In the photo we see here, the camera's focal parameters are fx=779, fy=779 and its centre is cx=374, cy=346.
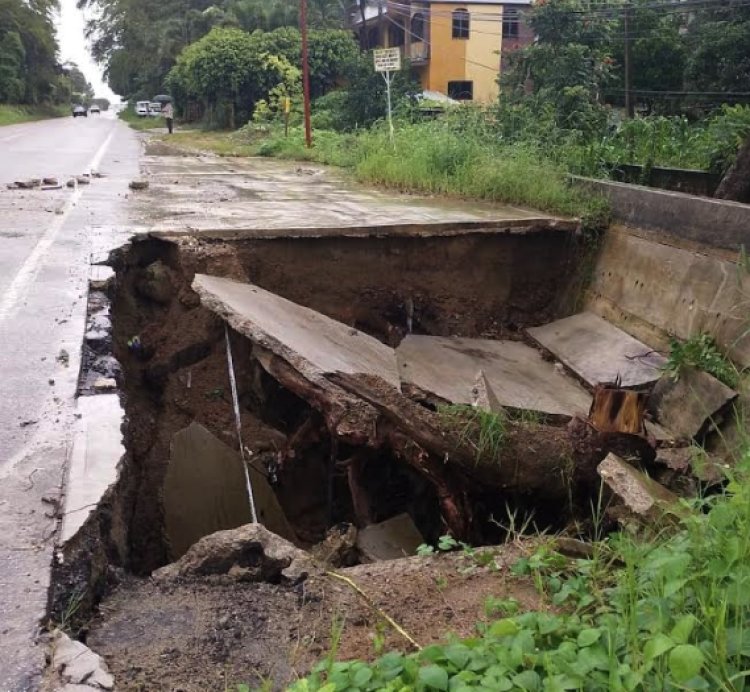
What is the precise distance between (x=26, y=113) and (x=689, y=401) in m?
51.7

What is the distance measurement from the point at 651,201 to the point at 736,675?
522 centimetres

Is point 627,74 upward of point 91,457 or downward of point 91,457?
upward

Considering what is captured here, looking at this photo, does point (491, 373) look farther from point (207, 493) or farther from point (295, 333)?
point (207, 493)

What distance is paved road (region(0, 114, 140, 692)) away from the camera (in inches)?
93.2

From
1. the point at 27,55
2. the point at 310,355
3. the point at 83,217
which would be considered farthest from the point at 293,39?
the point at 27,55

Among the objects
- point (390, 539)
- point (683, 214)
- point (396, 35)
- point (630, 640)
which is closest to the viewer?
point (630, 640)

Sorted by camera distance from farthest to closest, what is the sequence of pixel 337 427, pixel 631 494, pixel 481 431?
pixel 481 431
pixel 337 427
pixel 631 494

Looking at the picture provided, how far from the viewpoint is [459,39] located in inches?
1188

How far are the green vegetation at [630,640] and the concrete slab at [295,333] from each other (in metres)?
2.15

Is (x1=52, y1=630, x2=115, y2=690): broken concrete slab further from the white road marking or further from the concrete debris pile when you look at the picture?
the white road marking

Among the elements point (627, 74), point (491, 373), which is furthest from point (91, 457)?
point (627, 74)

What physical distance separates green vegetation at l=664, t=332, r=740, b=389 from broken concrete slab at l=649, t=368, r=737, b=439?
0.04 m

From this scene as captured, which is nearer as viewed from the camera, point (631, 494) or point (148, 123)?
point (631, 494)

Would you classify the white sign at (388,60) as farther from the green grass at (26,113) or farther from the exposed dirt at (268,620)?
the green grass at (26,113)
